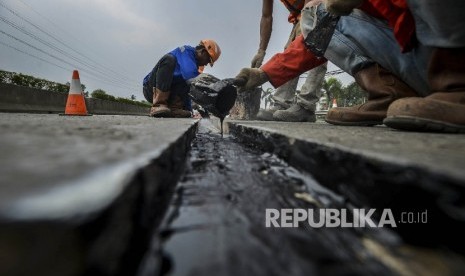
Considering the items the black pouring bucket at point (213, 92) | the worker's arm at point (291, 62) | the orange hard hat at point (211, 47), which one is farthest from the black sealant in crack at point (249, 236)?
the orange hard hat at point (211, 47)

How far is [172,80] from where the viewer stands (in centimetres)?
455

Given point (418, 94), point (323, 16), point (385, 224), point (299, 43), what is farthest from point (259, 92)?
point (385, 224)

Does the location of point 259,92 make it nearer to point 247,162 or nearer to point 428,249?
point 247,162

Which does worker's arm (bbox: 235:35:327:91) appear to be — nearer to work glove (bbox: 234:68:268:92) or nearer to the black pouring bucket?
work glove (bbox: 234:68:268:92)

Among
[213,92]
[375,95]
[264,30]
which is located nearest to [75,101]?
→ [213,92]

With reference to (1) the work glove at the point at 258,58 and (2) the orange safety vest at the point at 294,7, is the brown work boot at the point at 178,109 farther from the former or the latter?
(2) the orange safety vest at the point at 294,7

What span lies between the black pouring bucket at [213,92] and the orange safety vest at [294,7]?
1886mm

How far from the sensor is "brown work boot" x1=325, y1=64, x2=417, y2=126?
1959 millimetres

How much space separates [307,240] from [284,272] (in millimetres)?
128

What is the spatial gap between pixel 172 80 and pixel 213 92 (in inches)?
77.8

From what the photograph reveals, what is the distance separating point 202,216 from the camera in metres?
0.59

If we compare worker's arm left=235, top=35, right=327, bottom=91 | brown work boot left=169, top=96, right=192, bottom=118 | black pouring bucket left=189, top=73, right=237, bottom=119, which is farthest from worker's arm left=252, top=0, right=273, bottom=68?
black pouring bucket left=189, top=73, right=237, bottom=119

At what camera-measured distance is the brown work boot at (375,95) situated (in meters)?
1.96

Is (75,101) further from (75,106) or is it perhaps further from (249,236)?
(249,236)
